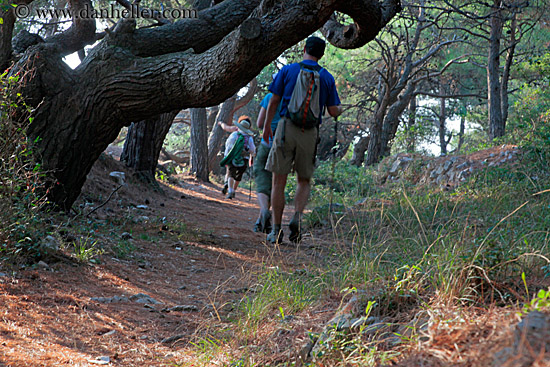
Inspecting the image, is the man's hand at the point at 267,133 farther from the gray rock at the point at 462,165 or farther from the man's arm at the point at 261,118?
the gray rock at the point at 462,165

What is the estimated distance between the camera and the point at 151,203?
7.47 m

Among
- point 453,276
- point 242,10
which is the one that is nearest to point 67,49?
point 242,10

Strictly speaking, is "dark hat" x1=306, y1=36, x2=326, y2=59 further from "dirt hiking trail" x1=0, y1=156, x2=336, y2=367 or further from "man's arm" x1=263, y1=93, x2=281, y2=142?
"dirt hiking trail" x1=0, y1=156, x2=336, y2=367

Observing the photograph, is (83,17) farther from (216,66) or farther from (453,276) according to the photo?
(453,276)

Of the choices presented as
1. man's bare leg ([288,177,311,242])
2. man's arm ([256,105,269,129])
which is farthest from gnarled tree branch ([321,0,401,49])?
man's bare leg ([288,177,311,242])

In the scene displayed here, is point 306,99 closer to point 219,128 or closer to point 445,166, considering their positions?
point 445,166

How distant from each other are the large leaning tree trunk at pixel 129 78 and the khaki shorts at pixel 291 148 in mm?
672

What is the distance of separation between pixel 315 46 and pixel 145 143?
4453 mm

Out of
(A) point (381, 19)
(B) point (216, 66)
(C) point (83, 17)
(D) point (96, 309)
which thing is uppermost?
(A) point (381, 19)

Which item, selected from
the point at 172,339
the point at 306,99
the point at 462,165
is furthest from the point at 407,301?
the point at 462,165

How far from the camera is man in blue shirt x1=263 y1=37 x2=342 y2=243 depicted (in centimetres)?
502

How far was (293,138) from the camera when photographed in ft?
16.7

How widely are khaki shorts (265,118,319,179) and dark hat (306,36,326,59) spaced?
2.48ft

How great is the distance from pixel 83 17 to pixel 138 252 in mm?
3222
